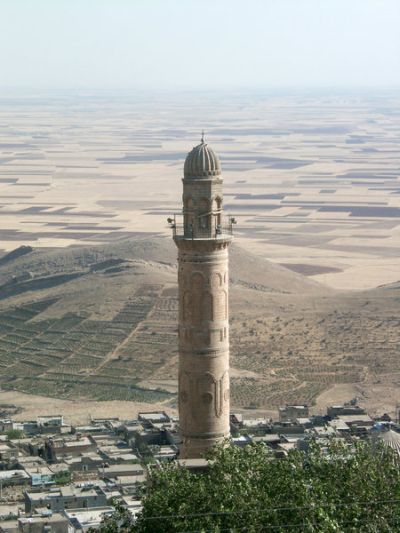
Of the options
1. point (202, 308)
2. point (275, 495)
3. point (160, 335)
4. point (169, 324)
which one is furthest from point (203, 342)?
point (169, 324)

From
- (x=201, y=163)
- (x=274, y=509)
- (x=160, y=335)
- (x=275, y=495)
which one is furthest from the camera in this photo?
(x=160, y=335)

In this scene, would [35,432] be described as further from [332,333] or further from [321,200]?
[321,200]

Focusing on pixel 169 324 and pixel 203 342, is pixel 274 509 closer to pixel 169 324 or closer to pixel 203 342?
pixel 203 342

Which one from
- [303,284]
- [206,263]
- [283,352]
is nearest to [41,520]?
[206,263]

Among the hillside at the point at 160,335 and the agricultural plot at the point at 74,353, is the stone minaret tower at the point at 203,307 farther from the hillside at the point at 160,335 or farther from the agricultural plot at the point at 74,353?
the agricultural plot at the point at 74,353

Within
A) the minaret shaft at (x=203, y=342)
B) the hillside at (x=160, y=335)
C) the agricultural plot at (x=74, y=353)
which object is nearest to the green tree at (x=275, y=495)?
the minaret shaft at (x=203, y=342)

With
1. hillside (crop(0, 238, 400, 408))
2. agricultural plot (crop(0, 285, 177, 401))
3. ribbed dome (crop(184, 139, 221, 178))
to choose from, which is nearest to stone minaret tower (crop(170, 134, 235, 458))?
ribbed dome (crop(184, 139, 221, 178))
